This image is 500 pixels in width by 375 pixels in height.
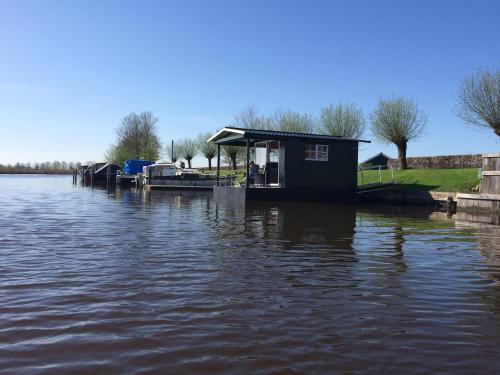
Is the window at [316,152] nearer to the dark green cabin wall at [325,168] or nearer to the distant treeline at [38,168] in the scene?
the dark green cabin wall at [325,168]

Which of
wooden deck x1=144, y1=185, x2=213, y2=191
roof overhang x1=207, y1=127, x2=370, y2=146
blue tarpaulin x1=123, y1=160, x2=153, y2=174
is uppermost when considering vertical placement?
roof overhang x1=207, y1=127, x2=370, y2=146

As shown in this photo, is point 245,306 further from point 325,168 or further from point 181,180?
point 181,180

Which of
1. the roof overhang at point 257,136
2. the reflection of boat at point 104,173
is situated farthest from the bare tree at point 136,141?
the roof overhang at point 257,136

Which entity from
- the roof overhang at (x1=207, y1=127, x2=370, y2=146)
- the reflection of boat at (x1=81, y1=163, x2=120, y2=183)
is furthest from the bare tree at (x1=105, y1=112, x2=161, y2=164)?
the roof overhang at (x1=207, y1=127, x2=370, y2=146)

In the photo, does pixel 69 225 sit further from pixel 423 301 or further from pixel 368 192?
pixel 368 192

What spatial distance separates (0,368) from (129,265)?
396 centimetres

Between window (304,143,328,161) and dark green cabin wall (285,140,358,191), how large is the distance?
7.9 inches

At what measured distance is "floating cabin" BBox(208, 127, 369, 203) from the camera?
24078mm

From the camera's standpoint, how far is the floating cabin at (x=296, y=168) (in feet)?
79.0

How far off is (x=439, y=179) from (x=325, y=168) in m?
8.01

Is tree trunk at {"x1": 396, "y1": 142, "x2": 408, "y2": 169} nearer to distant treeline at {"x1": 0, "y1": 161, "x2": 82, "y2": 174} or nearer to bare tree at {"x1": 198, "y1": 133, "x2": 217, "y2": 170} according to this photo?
bare tree at {"x1": 198, "y1": 133, "x2": 217, "y2": 170}

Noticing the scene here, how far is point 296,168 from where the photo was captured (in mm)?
24750

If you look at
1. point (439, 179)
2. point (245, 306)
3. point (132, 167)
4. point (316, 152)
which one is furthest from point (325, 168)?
point (132, 167)

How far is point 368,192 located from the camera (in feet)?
91.0
